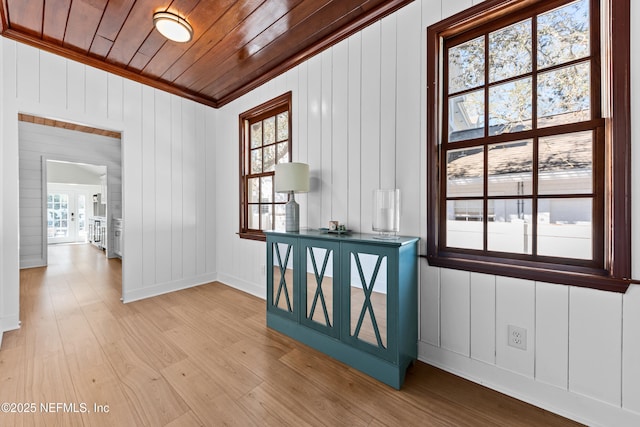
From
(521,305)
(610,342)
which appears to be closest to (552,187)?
(521,305)

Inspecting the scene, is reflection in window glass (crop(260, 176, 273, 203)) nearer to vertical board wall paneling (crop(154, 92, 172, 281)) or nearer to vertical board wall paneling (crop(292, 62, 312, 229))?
vertical board wall paneling (crop(292, 62, 312, 229))

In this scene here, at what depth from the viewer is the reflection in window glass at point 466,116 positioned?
5.78 ft

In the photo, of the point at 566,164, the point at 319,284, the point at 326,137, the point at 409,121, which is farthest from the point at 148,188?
the point at 566,164

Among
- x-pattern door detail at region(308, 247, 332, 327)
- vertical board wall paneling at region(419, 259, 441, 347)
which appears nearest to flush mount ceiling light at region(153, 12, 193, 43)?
x-pattern door detail at region(308, 247, 332, 327)

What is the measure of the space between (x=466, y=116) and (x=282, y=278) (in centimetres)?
191

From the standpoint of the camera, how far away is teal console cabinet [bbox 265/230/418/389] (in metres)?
1.63

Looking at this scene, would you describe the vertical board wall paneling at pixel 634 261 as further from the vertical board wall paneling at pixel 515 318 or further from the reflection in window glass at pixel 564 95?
the vertical board wall paneling at pixel 515 318

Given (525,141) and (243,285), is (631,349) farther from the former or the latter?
(243,285)

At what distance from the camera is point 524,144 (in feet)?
5.23

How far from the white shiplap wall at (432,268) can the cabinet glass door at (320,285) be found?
0.47 meters

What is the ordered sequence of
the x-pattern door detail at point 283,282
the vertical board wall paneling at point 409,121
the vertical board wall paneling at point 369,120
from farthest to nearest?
the x-pattern door detail at point 283,282, the vertical board wall paneling at point 369,120, the vertical board wall paneling at point 409,121

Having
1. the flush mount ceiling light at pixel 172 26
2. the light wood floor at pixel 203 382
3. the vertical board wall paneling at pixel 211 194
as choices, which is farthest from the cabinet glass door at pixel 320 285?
the vertical board wall paneling at pixel 211 194

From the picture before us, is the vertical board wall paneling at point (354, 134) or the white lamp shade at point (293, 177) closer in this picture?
the vertical board wall paneling at point (354, 134)

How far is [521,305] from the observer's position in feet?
5.03
